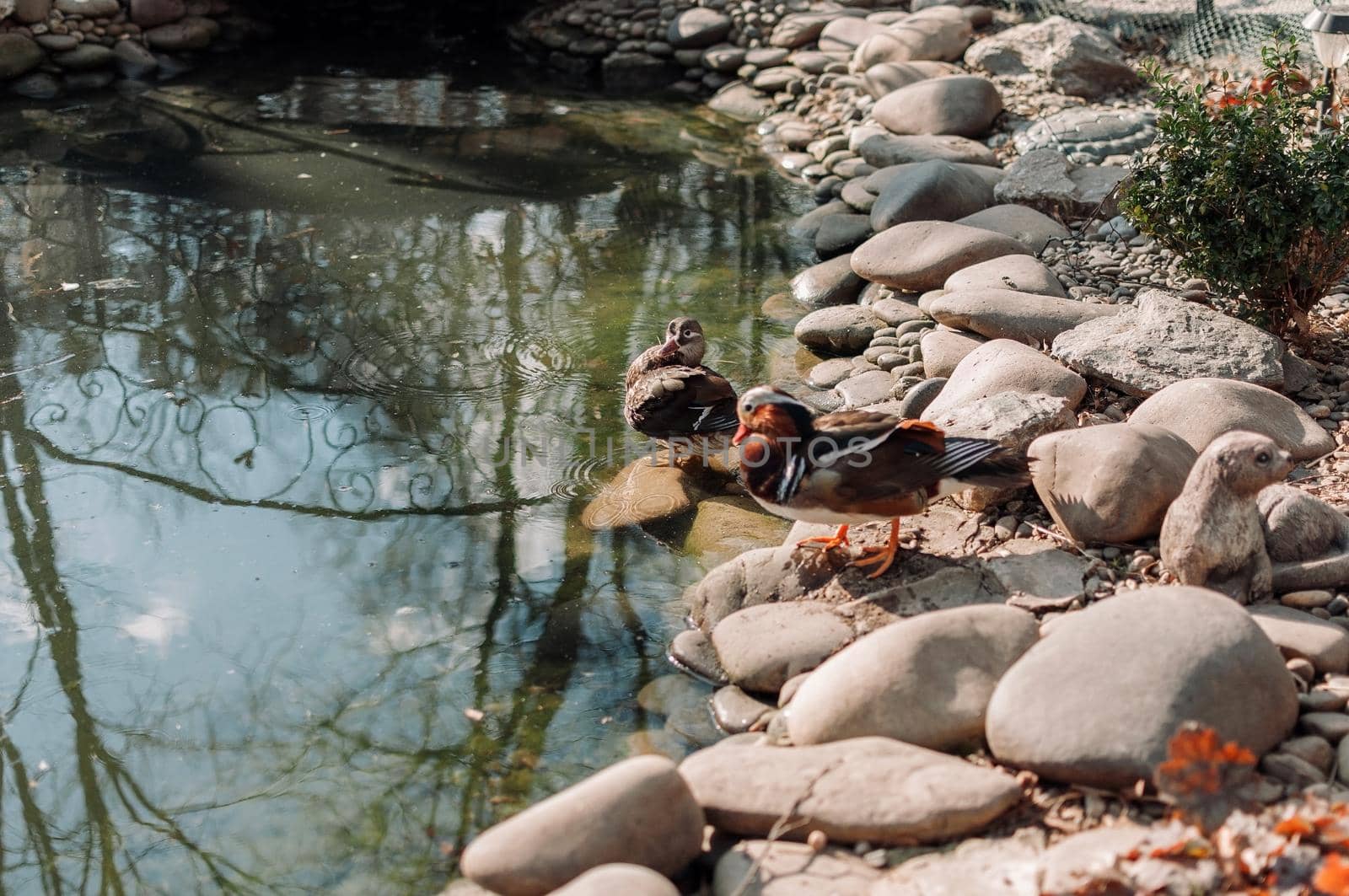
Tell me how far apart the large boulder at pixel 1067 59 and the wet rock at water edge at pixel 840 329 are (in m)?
3.93

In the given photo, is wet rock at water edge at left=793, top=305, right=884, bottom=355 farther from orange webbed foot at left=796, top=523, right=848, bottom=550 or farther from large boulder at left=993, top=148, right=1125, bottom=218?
orange webbed foot at left=796, top=523, right=848, bottom=550

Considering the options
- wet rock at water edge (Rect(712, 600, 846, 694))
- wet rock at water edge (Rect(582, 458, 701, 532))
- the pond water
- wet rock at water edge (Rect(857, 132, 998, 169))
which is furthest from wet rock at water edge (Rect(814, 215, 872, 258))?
wet rock at water edge (Rect(712, 600, 846, 694))

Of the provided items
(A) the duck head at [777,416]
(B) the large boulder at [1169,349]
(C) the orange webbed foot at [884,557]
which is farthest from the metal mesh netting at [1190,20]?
(A) the duck head at [777,416]

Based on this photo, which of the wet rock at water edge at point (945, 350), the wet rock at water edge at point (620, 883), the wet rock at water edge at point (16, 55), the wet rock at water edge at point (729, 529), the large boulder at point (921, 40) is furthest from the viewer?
the wet rock at water edge at point (16, 55)

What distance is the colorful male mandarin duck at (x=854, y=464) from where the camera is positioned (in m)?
4.05

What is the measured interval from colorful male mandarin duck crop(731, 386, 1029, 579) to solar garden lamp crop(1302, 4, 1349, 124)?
2.67 metres

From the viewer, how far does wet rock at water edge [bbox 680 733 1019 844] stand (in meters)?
3.04

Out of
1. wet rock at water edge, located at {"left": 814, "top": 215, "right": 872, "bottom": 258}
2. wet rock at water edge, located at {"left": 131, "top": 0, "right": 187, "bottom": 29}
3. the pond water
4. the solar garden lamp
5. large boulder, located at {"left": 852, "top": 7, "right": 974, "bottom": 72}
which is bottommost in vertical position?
the pond water

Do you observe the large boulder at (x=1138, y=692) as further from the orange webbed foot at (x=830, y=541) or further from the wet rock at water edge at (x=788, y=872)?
the orange webbed foot at (x=830, y=541)

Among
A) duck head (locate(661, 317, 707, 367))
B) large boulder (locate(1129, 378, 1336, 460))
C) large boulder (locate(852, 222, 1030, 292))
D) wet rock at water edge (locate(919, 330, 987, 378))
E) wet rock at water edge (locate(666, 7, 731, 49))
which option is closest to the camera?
large boulder (locate(1129, 378, 1336, 460))

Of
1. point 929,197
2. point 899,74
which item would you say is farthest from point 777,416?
point 899,74

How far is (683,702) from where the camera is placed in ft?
13.3

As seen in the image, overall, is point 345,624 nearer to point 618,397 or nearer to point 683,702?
point 683,702

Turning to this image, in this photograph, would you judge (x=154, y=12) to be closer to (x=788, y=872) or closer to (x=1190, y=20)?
(x=1190, y=20)
